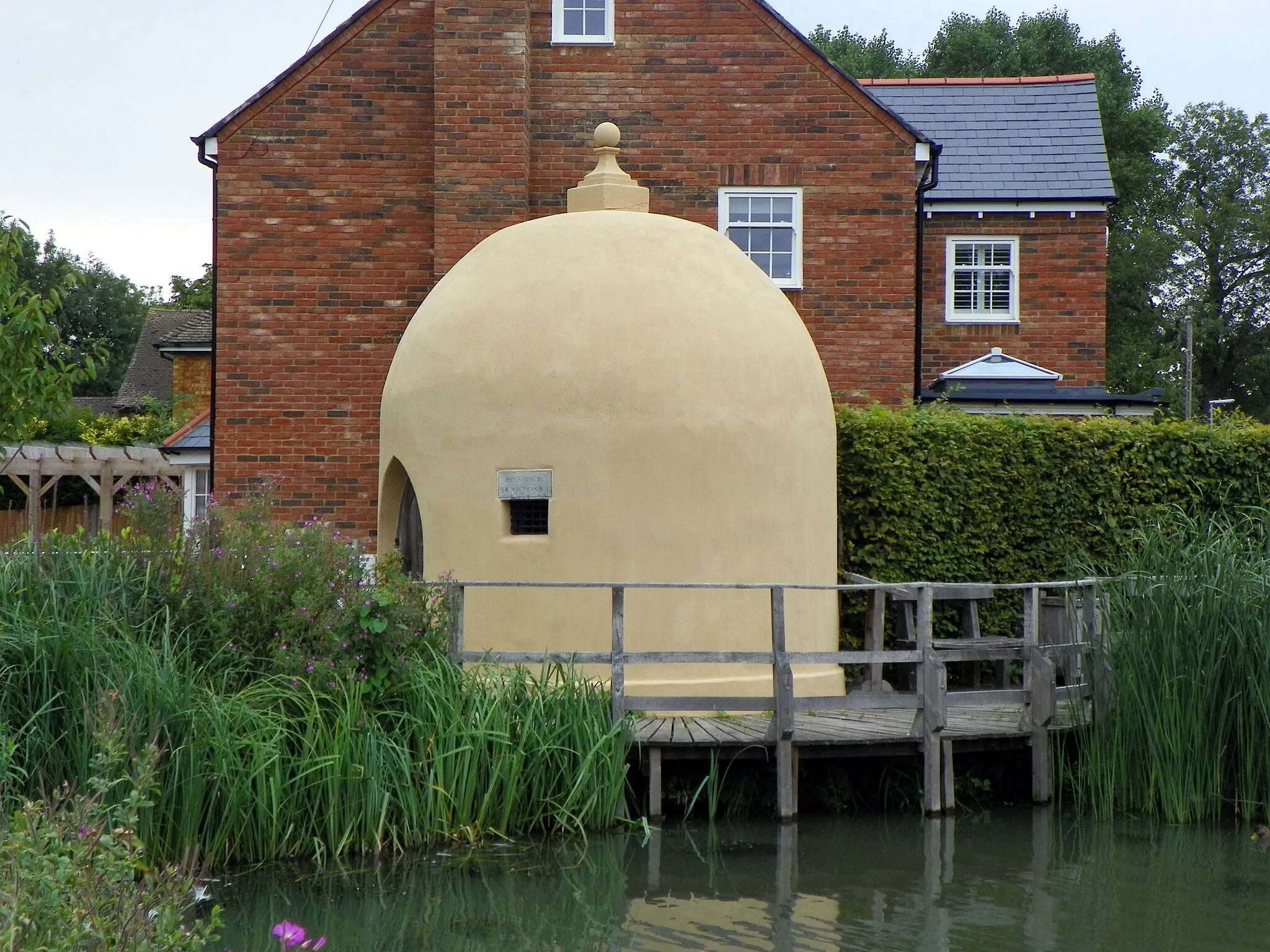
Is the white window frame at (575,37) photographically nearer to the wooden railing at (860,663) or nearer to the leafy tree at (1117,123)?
the wooden railing at (860,663)

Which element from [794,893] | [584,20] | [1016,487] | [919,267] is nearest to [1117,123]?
[919,267]

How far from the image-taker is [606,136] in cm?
1227

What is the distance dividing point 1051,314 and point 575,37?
8.11 metres

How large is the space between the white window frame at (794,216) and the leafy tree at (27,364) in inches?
294

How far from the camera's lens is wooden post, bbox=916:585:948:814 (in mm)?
9859

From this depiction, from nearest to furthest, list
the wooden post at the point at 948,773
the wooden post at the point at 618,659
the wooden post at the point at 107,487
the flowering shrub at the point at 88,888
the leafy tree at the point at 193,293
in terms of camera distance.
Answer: the flowering shrub at the point at 88,888
the wooden post at the point at 618,659
the wooden post at the point at 948,773
the wooden post at the point at 107,487
the leafy tree at the point at 193,293

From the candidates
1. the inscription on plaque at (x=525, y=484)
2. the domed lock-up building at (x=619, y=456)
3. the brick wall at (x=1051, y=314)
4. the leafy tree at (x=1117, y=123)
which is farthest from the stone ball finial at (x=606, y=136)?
the leafy tree at (x=1117, y=123)

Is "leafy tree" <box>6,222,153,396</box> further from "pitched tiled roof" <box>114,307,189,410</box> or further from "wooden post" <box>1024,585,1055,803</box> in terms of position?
"wooden post" <box>1024,585,1055,803</box>

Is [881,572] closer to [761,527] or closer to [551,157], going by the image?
[761,527]

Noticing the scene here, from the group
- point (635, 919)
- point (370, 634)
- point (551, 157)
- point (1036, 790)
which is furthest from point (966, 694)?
point (551, 157)

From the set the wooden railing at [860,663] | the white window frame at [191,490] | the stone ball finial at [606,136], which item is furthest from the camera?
the white window frame at [191,490]

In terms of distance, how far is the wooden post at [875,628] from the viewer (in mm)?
11336

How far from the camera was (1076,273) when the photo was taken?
20.1 metres

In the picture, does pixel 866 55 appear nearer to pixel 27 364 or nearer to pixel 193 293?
pixel 193 293
